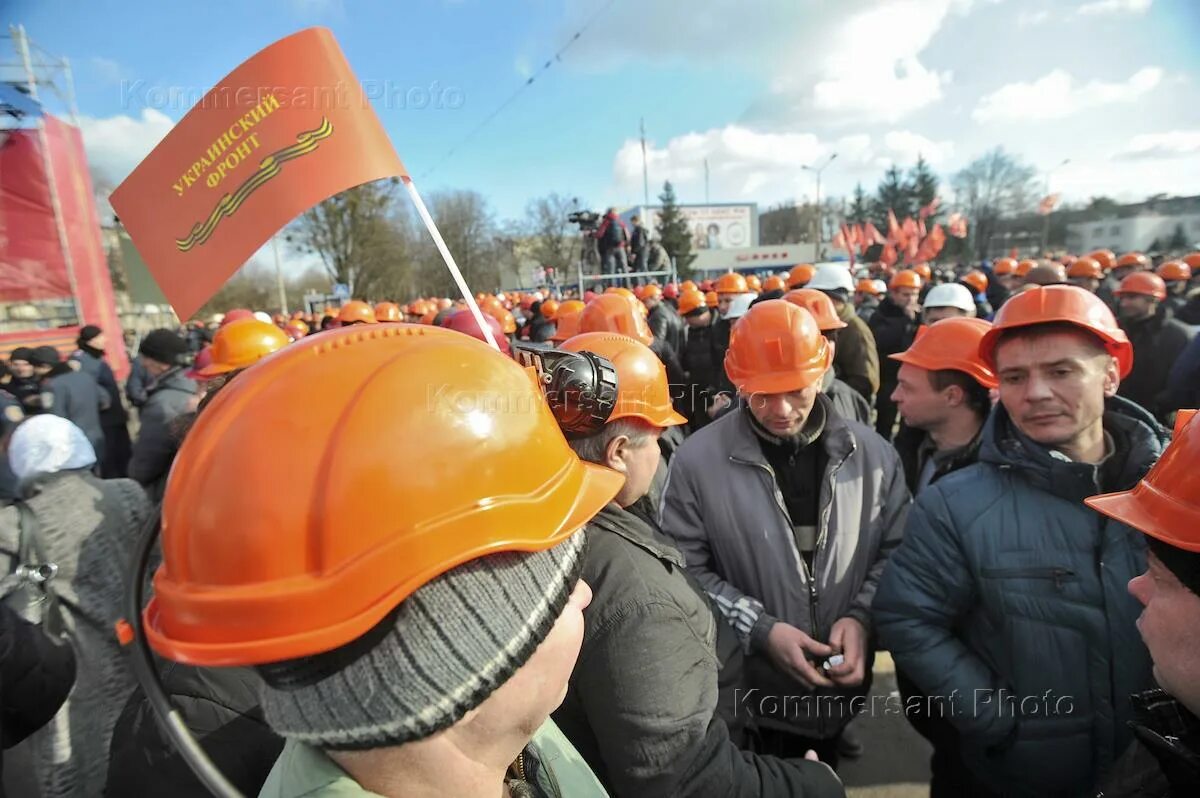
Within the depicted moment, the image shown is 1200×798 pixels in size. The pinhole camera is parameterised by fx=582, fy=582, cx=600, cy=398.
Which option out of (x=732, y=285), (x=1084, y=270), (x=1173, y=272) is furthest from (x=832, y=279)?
(x=1173, y=272)

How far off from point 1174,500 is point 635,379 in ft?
4.90

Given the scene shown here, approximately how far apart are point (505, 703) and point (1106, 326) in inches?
98.1

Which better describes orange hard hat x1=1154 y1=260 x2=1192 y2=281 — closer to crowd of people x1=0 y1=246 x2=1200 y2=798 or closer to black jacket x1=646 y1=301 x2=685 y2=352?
black jacket x1=646 y1=301 x2=685 y2=352

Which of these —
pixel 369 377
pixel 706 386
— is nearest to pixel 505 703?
pixel 369 377

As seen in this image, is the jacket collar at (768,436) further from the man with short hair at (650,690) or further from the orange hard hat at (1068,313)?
the man with short hair at (650,690)

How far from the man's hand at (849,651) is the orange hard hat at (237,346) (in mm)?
4235

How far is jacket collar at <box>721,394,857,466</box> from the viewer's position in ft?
8.61

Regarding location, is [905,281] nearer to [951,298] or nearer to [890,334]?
[890,334]

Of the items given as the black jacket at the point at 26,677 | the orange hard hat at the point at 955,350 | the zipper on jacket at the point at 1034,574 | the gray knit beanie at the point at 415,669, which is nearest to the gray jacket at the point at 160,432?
the black jacket at the point at 26,677

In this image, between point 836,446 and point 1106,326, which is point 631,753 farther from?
point 1106,326

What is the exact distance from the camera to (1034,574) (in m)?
1.89

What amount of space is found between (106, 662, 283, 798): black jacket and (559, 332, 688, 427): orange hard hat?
1.33m

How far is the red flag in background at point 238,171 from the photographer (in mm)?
1310

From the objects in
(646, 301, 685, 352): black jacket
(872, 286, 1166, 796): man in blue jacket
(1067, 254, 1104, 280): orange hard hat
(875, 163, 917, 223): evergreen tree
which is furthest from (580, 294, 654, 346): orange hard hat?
(875, 163, 917, 223): evergreen tree
